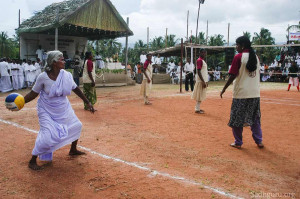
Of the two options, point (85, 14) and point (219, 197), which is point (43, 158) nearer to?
point (219, 197)

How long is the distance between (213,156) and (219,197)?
4.72 feet

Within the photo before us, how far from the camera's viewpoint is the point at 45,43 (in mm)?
20141

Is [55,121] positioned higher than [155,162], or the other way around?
[55,121]

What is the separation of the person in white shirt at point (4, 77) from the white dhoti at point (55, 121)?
12030mm

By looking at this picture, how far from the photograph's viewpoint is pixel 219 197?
306 cm

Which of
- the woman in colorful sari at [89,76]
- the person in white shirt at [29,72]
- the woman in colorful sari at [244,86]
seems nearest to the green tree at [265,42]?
the person in white shirt at [29,72]

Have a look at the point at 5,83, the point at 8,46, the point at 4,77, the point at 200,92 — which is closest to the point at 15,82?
the point at 5,83

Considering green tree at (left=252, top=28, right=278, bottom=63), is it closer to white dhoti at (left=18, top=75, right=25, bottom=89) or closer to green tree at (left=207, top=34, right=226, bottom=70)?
green tree at (left=207, top=34, right=226, bottom=70)

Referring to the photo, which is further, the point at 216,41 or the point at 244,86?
the point at 216,41

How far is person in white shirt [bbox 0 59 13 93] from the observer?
47.3ft

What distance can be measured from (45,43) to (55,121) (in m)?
17.8

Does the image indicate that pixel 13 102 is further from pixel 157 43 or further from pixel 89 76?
pixel 157 43

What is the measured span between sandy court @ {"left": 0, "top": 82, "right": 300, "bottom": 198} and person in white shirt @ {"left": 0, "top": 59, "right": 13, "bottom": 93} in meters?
8.54

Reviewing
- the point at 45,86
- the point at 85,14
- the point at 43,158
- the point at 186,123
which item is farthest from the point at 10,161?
the point at 85,14
